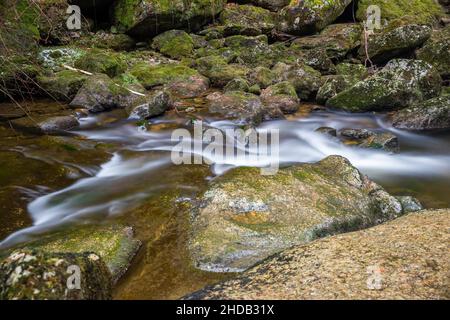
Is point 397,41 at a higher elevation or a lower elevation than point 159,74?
higher

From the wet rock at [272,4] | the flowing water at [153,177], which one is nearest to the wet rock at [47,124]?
the flowing water at [153,177]

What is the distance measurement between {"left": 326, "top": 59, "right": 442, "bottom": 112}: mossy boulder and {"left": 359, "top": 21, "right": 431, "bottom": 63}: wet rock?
1.88m

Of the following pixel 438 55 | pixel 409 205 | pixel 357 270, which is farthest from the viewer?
pixel 438 55

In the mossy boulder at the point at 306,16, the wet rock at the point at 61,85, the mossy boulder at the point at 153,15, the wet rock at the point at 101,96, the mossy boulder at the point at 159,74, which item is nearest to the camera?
the wet rock at the point at 101,96

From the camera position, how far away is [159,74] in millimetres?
10219

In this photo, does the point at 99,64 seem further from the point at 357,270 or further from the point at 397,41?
the point at 357,270

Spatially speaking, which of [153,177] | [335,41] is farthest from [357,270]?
[335,41]

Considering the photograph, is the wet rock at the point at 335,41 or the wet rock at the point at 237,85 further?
the wet rock at the point at 335,41

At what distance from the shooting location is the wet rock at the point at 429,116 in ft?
25.5

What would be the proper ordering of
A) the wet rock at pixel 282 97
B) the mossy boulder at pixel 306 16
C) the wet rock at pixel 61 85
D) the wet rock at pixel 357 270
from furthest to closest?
the mossy boulder at pixel 306 16 → the wet rock at pixel 282 97 → the wet rock at pixel 61 85 → the wet rock at pixel 357 270

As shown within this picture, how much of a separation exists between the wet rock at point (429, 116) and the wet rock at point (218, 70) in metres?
4.26

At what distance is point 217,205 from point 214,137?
142 inches

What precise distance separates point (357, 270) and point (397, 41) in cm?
968

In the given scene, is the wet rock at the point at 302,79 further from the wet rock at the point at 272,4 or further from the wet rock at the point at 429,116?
the wet rock at the point at 272,4
